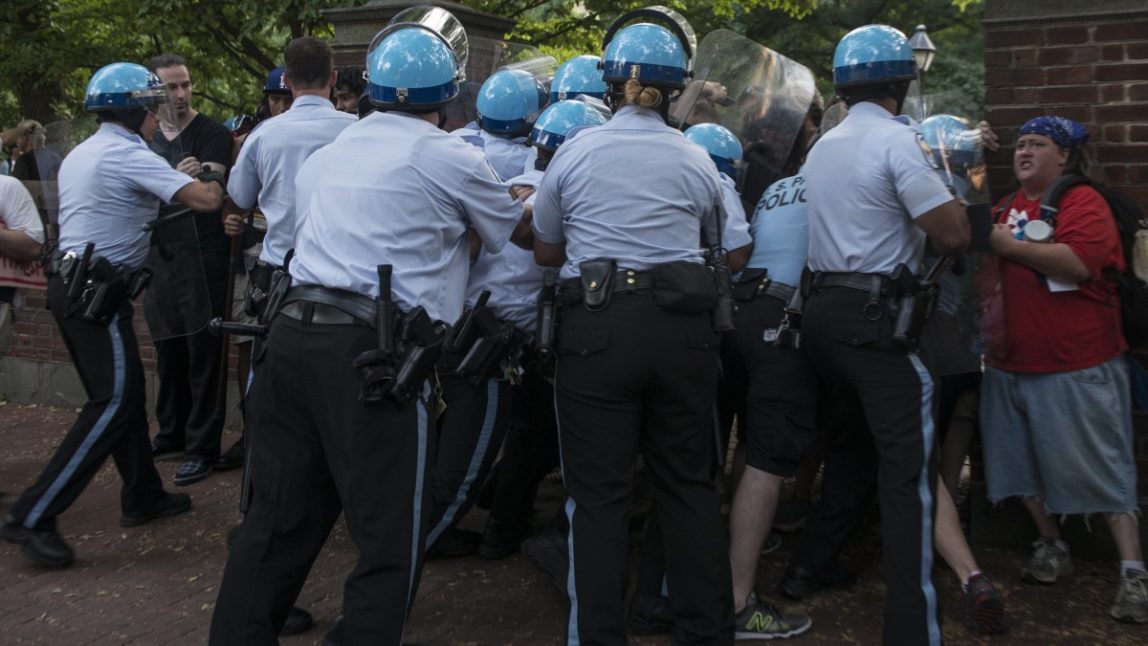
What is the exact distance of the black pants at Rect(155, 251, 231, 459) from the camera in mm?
6621

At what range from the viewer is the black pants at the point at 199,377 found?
6.62 meters

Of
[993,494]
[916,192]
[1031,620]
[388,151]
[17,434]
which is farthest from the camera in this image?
[17,434]

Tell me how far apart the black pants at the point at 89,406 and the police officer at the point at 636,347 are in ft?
7.95

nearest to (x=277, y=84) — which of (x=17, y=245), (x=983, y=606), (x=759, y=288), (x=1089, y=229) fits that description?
(x=17, y=245)

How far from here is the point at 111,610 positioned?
4.62 metres

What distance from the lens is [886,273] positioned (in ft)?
13.2

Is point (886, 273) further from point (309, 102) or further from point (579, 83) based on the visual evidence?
point (309, 102)

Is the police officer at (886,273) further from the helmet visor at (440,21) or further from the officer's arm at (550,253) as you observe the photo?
the helmet visor at (440,21)

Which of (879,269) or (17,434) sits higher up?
(879,269)

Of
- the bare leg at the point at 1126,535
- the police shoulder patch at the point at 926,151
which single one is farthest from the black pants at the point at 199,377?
the bare leg at the point at 1126,535

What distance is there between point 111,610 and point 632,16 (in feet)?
10.3

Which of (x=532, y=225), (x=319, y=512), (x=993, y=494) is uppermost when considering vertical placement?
(x=532, y=225)

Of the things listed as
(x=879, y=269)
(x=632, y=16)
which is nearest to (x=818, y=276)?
(x=879, y=269)

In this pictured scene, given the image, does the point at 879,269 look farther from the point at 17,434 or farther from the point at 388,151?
the point at 17,434
